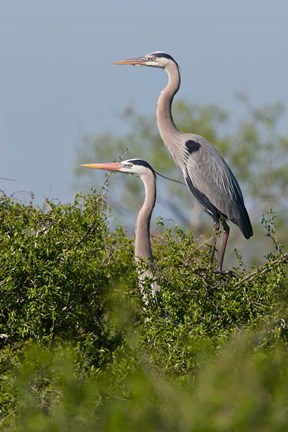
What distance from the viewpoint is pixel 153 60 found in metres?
9.79

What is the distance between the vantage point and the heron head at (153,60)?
9664 millimetres

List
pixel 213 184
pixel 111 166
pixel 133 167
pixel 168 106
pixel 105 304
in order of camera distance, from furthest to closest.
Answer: pixel 168 106 → pixel 111 166 → pixel 213 184 → pixel 133 167 → pixel 105 304

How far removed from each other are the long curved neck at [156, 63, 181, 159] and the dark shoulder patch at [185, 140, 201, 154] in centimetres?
23

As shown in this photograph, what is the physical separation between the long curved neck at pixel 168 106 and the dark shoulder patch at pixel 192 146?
0.75 ft

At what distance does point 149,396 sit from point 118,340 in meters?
4.49

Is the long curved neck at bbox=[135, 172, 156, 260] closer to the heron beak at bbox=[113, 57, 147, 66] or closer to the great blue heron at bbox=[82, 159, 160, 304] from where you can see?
the great blue heron at bbox=[82, 159, 160, 304]

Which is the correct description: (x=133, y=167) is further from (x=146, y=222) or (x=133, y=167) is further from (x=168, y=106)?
(x=168, y=106)

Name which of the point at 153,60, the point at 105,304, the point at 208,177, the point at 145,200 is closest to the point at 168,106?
the point at 153,60

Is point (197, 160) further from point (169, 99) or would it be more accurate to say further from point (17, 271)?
point (17, 271)

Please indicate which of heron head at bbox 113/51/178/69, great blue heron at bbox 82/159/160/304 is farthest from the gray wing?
heron head at bbox 113/51/178/69

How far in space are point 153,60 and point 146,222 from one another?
211 cm

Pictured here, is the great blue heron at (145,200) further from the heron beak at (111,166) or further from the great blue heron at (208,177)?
the great blue heron at (208,177)

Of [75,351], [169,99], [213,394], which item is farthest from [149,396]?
[169,99]

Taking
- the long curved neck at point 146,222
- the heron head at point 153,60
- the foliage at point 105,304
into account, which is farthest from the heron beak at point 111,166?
the foliage at point 105,304
